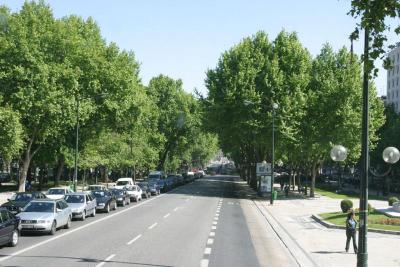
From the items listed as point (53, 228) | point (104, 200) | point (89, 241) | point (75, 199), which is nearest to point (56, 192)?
point (104, 200)

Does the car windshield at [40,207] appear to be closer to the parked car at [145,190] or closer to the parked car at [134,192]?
the parked car at [134,192]

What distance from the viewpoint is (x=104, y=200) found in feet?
116

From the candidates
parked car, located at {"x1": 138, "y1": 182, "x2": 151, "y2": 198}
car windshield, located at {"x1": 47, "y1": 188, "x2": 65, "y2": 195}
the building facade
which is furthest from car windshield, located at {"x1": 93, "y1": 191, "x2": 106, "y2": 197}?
the building facade

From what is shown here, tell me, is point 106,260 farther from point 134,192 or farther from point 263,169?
point 263,169

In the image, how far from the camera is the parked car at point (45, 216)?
23.1 m

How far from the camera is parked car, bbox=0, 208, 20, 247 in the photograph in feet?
62.6

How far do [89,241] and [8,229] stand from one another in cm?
339

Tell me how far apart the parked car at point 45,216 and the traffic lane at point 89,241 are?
2.03ft

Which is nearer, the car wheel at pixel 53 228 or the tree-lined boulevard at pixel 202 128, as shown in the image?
the tree-lined boulevard at pixel 202 128

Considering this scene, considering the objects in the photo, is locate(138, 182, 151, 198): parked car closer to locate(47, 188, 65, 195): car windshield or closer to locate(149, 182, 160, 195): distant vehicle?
locate(149, 182, 160, 195): distant vehicle

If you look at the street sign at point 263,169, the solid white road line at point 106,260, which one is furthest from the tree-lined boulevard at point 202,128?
the street sign at point 263,169

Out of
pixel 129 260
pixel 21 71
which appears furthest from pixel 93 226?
pixel 21 71

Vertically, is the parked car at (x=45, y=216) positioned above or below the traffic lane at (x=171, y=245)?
above

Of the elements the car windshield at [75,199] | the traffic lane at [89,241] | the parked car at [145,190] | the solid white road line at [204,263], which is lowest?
the traffic lane at [89,241]
